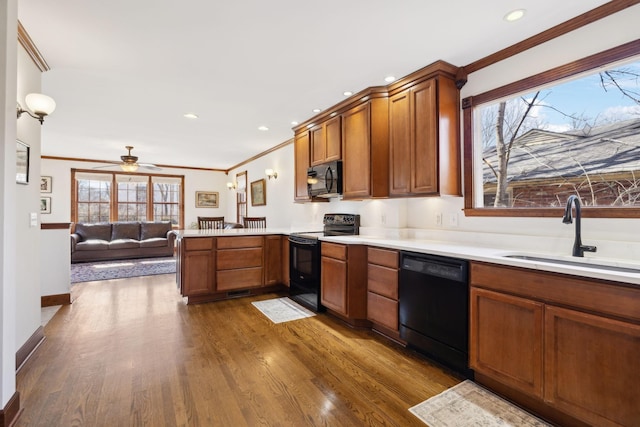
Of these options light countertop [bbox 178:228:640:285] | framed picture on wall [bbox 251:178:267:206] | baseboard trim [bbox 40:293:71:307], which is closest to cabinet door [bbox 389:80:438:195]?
light countertop [bbox 178:228:640:285]

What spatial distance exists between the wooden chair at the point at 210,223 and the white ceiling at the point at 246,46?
79.6 inches

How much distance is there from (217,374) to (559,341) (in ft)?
6.95

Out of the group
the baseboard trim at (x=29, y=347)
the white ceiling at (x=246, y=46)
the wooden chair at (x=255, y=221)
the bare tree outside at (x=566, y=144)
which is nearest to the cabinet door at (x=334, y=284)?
the bare tree outside at (x=566, y=144)

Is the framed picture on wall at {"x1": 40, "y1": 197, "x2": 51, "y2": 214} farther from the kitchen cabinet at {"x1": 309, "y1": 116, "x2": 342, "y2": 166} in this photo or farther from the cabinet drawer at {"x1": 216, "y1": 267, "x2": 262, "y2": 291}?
the kitchen cabinet at {"x1": 309, "y1": 116, "x2": 342, "y2": 166}

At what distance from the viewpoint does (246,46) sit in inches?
94.4

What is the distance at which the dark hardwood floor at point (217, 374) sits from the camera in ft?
5.58

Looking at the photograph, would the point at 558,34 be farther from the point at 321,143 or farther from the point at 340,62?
the point at 321,143

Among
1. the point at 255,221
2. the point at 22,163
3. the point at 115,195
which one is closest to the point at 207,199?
the point at 115,195

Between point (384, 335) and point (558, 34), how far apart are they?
2.74 meters

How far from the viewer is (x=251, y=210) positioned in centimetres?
743

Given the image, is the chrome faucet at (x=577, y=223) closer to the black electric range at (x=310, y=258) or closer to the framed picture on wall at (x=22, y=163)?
the black electric range at (x=310, y=258)

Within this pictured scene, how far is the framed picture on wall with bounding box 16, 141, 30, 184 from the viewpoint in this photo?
2244mm

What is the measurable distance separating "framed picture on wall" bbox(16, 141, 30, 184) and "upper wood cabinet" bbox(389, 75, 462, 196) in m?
3.17

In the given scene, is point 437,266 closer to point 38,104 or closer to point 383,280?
point 383,280
